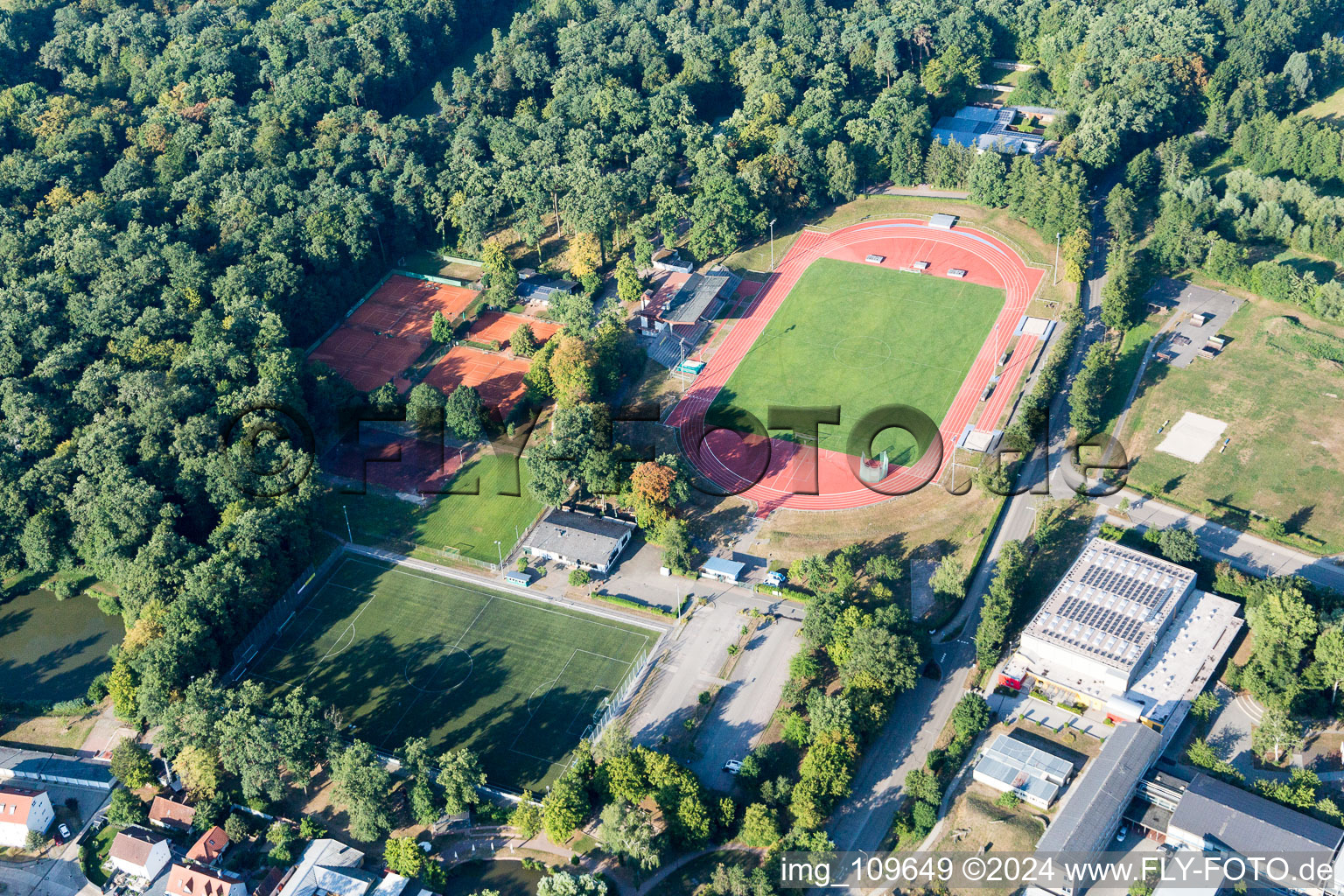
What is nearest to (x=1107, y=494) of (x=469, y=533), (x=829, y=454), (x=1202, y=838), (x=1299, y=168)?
(x=829, y=454)

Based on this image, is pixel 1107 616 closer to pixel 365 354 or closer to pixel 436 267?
pixel 365 354

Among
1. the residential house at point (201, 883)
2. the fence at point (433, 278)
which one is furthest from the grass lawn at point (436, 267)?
the residential house at point (201, 883)

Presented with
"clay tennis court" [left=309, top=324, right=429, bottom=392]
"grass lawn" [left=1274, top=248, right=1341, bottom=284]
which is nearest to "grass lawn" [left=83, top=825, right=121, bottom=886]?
"clay tennis court" [left=309, top=324, right=429, bottom=392]

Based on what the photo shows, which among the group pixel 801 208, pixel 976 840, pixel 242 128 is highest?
pixel 242 128

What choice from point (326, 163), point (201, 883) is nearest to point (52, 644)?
point (201, 883)

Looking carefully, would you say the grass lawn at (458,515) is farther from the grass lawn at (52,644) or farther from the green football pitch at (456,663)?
the grass lawn at (52,644)

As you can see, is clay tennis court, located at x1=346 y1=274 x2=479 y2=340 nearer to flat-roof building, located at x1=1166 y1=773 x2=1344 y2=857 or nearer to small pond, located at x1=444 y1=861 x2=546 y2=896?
small pond, located at x1=444 y1=861 x2=546 y2=896

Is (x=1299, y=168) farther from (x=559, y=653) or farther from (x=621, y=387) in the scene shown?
(x=559, y=653)
